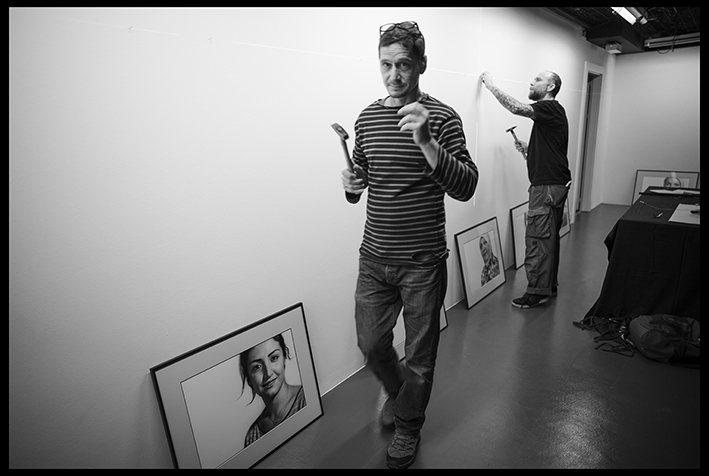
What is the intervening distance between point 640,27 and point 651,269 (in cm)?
497

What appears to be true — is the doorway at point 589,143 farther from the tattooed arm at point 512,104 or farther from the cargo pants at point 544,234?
the tattooed arm at point 512,104

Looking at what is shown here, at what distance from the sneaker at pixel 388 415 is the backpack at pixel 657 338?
168 cm

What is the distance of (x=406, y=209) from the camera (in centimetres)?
175

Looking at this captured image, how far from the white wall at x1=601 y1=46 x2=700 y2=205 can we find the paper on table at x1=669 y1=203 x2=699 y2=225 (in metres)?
4.74

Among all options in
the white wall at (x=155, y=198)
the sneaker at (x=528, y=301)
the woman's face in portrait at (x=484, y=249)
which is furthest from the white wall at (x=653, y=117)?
the white wall at (x=155, y=198)

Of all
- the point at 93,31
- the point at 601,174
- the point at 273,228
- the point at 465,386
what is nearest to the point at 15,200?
the point at 93,31

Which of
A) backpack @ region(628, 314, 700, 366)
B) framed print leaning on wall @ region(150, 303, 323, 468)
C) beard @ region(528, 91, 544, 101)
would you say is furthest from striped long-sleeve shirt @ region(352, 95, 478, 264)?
beard @ region(528, 91, 544, 101)

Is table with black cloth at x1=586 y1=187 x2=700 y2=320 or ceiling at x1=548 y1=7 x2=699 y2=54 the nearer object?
table with black cloth at x1=586 y1=187 x2=700 y2=320

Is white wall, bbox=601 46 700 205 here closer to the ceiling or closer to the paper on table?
the ceiling

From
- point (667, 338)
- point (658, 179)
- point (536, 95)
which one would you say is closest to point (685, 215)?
point (667, 338)

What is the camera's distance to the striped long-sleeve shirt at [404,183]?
5.55ft

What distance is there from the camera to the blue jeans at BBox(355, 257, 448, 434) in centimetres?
182

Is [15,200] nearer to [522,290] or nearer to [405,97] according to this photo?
[405,97]

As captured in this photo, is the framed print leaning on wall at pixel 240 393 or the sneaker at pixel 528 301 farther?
the sneaker at pixel 528 301
